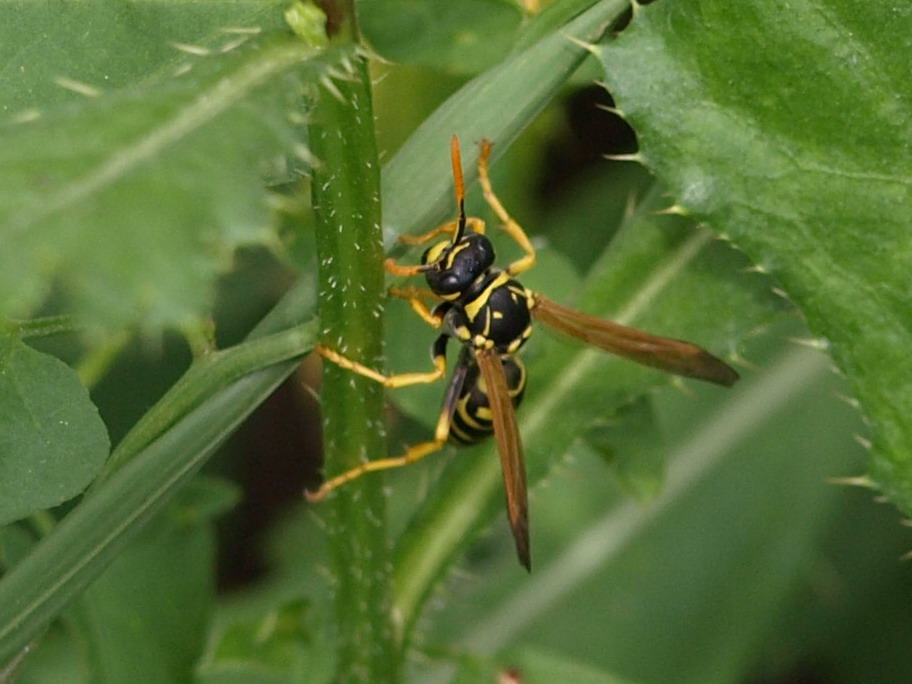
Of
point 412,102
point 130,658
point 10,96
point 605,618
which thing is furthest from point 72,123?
point 605,618

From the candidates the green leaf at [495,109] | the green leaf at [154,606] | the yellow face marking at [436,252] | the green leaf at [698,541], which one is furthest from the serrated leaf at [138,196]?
the green leaf at [698,541]

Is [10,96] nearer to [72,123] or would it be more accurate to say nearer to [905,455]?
[72,123]

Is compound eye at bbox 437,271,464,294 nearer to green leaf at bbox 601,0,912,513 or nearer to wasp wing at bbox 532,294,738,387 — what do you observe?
wasp wing at bbox 532,294,738,387

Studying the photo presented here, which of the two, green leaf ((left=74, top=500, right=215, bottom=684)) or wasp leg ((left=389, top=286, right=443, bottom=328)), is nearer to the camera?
wasp leg ((left=389, top=286, right=443, bottom=328))

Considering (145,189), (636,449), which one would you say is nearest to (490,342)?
(636,449)

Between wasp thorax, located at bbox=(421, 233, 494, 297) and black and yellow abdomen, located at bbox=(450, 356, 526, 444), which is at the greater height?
wasp thorax, located at bbox=(421, 233, 494, 297)

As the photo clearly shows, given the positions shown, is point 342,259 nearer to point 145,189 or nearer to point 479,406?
point 145,189

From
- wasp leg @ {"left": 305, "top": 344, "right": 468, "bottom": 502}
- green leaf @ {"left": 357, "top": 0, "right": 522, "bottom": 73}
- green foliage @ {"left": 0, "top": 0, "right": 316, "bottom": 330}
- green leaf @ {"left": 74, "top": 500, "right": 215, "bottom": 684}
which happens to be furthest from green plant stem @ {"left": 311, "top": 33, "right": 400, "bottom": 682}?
green leaf @ {"left": 357, "top": 0, "right": 522, "bottom": 73}
